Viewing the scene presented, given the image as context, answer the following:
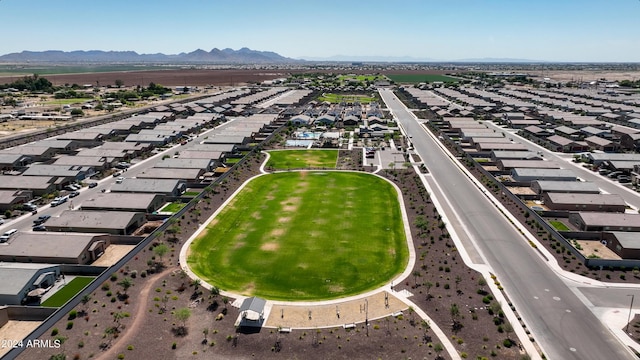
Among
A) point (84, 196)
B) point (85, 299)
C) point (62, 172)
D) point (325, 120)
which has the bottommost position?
point (85, 299)

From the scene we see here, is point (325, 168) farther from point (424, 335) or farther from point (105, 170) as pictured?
point (424, 335)

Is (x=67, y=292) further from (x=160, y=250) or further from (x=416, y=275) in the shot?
(x=416, y=275)

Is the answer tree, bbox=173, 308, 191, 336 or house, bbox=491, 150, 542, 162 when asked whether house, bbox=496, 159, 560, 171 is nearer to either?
house, bbox=491, 150, 542, 162

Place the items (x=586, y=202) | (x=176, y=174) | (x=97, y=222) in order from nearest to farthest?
(x=97, y=222) < (x=586, y=202) < (x=176, y=174)

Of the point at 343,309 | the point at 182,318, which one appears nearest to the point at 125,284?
the point at 182,318

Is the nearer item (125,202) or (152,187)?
(125,202)

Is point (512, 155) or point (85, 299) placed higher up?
point (512, 155)

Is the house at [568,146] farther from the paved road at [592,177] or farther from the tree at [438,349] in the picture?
the tree at [438,349]

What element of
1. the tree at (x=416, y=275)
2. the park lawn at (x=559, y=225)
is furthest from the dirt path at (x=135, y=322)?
the park lawn at (x=559, y=225)
